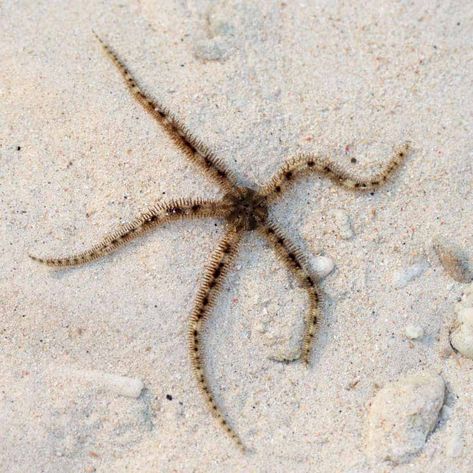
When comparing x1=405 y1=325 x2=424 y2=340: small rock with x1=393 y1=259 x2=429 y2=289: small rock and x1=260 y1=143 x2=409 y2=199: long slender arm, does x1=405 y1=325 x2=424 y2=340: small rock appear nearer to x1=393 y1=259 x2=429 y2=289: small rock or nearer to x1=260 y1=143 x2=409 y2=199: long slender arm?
x1=393 y1=259 x2=429 y2=289: small rock

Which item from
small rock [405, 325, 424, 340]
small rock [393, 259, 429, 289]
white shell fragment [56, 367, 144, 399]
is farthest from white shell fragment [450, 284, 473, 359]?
white shell fragment [56, 367, 144, 399]

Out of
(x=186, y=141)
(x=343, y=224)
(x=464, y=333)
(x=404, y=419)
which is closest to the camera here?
(x=404, y=419)

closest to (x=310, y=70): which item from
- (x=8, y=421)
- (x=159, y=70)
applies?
(x=159, y=70)

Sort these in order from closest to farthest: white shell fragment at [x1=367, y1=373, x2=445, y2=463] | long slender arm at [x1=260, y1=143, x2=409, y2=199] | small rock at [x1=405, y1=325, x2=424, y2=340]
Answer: white shell fragment at [x1=367, y1=373, x2=445, y2=463] → long slender arm at [x1=260, y1=143, x2=409, y2=199] → small rock at [x1=405, y1=325, x2=424, y2=340]

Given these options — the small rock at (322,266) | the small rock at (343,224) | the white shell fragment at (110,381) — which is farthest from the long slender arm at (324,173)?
the white shell fragment at (110,381)

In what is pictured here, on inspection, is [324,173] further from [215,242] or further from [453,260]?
[453,260]

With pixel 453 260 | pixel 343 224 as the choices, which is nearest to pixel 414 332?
pixel 453 260

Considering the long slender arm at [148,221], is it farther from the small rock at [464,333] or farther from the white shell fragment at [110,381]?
the small rock at [464,333]
